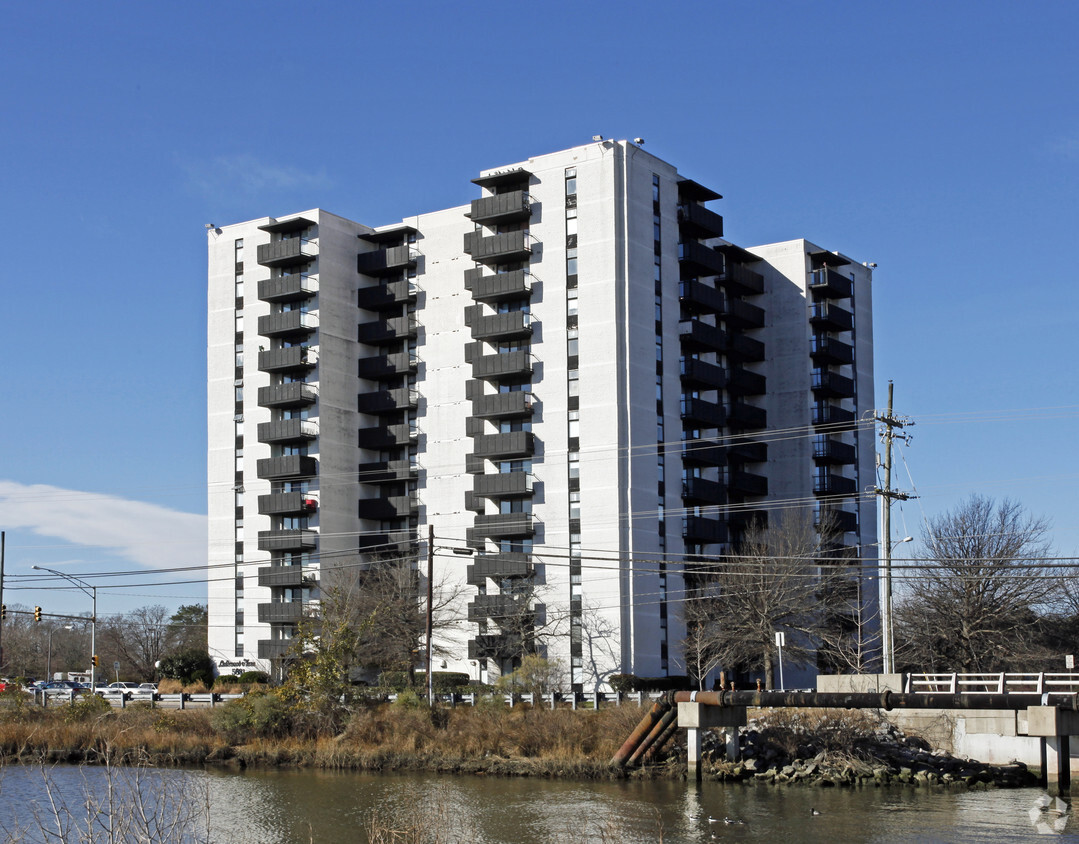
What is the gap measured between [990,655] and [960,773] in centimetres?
2893

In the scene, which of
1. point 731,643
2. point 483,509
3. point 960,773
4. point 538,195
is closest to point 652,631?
point 731,643

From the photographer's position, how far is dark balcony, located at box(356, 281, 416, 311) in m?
102

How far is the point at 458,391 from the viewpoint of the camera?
99.1 m

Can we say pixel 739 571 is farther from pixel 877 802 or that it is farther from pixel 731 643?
pixel 877 802

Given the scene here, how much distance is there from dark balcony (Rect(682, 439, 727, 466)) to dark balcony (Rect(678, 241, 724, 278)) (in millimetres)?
13400

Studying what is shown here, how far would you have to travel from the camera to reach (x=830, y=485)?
105 m

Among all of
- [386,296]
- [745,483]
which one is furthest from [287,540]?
[745,483]

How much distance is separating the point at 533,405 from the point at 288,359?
72.6ft

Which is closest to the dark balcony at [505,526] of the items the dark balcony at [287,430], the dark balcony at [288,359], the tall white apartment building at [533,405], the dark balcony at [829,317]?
the tall white apartment building at [533,405]

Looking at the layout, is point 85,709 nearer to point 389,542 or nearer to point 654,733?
point 654,733

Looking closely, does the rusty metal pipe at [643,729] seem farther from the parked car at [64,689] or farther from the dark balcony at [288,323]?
the dark balcony at [288,323]

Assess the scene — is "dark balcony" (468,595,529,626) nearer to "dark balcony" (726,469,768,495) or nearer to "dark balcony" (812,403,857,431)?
"dark balcony" (726,469,768,495)

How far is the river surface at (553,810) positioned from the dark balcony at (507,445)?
4043 cm

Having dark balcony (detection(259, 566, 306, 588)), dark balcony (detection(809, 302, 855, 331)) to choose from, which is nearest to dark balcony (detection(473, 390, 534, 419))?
dark balcony (detection(259, 566, 306, 588))
